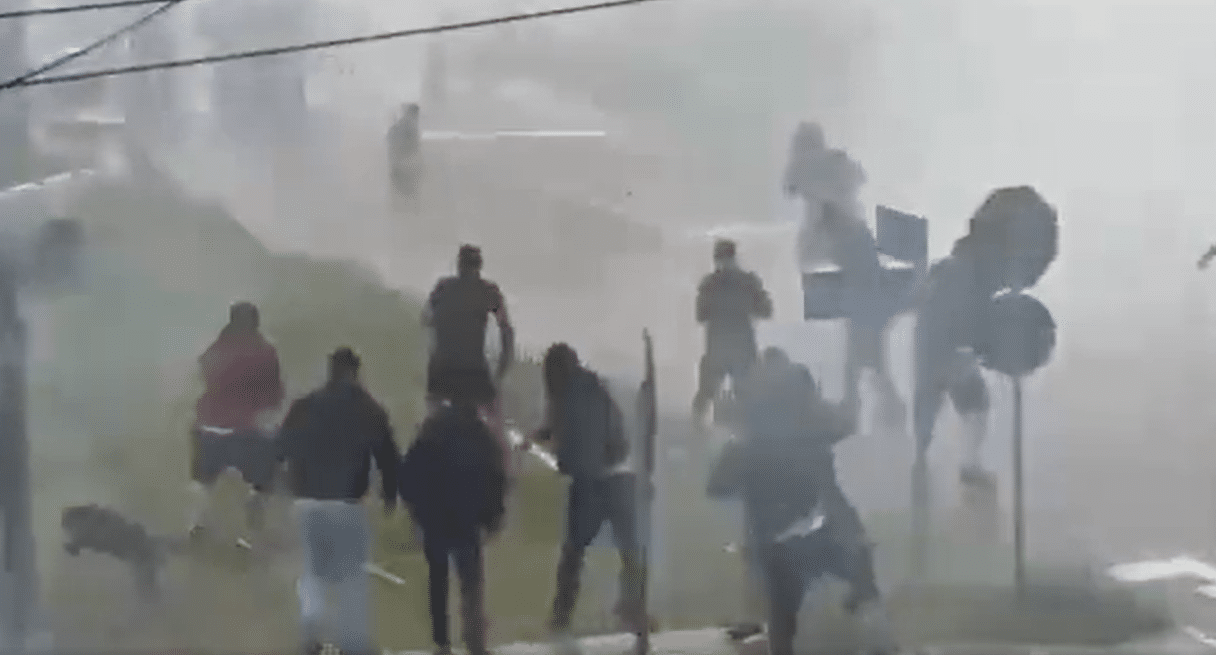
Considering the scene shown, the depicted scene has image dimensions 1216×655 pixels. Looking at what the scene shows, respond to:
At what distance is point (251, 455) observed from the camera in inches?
257

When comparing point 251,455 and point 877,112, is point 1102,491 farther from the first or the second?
point 251,455

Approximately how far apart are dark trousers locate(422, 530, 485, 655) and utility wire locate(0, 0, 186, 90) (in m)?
2.62

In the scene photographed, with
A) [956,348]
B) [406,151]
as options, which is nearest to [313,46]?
[406,151]

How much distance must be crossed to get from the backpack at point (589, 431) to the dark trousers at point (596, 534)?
0.23 feet

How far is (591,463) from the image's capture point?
6500mm

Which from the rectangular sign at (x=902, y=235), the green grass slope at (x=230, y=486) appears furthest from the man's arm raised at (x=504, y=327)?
the rectangular sign at (x=902, y=235)

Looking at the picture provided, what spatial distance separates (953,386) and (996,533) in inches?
26.6

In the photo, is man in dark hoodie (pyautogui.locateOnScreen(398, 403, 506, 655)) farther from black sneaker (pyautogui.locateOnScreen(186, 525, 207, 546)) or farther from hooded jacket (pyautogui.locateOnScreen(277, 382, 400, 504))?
black sneaker (pyautogui.locateOnScreen(186, 525, 207, 546))

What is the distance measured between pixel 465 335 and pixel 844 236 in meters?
1.74

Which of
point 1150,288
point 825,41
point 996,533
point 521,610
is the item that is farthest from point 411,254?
point 1150,288

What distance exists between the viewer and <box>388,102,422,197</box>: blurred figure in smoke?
21.2ft

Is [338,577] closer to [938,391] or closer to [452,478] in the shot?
[452,478]

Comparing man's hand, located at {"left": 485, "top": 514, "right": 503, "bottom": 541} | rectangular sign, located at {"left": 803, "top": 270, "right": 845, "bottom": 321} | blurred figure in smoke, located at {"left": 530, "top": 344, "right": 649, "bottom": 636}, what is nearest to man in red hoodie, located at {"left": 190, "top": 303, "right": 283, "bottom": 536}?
man's hand, located at {"left": 485, "top": 514, "right": 503, "bottom": 541}

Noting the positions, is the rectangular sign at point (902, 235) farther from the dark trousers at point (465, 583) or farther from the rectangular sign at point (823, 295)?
the dark trousers at point (465, 583)
